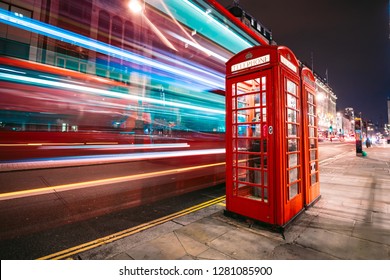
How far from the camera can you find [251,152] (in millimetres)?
3396

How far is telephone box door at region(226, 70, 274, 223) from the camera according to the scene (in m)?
3.19

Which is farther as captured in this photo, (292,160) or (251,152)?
(292,160)

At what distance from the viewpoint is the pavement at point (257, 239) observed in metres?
2.50

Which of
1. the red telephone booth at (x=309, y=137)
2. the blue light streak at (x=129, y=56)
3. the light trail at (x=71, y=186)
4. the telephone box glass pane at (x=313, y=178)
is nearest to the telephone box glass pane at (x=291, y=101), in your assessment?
the red telephone booth at (x=309, y=137)

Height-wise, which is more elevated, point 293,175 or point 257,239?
point 293,175

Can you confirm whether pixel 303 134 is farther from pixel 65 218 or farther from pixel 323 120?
pixel 323 120

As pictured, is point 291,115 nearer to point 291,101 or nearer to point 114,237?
point 291,101

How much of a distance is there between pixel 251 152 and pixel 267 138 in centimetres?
38

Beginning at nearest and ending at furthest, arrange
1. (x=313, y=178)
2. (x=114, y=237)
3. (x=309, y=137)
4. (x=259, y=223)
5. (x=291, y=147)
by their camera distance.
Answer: (x=114, y=237), (x=259, y=223), (x=291, y=147), (x=309, y=137), (x=313, y=178)

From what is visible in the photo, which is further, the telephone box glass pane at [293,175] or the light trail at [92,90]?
the light trail at [92,90]

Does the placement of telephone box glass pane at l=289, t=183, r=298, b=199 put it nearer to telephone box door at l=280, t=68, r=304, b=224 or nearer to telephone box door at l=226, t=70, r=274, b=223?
telephone box door at l=280, t=68, r=304, b=224

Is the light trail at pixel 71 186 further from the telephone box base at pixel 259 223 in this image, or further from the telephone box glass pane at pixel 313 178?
the telephone box glass pane at pixel 313 178

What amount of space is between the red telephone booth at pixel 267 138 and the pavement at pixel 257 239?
331 millimetres

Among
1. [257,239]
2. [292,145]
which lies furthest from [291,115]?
[257,239]
